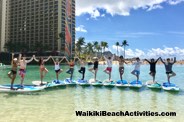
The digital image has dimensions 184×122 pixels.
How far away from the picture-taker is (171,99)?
1658 cm

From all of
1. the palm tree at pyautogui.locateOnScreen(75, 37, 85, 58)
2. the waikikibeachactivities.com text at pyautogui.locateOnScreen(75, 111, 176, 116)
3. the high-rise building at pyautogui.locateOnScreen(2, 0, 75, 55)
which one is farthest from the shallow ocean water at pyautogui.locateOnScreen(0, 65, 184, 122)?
the palm tree at pyautogui.locateOnScreen(75, 37, 85, 58)

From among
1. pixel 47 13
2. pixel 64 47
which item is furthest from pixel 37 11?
pixel 64 47

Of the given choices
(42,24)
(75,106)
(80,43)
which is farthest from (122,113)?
(42,24)

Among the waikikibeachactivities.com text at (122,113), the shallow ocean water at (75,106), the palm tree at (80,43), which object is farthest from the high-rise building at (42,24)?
the waikikibeachactivities.com text at (122,113)

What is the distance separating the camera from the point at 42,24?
536 feet

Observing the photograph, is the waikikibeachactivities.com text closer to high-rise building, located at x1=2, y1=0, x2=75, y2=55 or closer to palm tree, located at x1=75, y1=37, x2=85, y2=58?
high-rise building, located at x1=2, y1=0, x2=75, y2=55

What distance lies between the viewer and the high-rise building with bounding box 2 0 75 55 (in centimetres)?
15475

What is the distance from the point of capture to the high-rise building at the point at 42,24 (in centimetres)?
15475

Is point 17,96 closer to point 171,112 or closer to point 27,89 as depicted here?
point 27,89

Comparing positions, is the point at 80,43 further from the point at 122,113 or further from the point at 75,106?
the point at 122,113

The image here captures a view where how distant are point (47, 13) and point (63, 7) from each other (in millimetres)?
10675

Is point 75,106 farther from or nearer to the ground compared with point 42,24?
nearer to the ground

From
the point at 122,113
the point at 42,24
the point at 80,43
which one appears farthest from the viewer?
the point at 42,24

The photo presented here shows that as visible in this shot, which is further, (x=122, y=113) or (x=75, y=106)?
(x=75, y=106)
